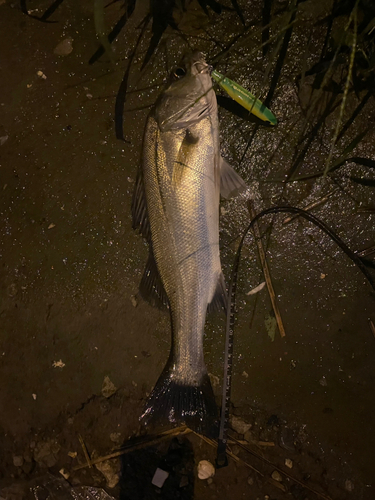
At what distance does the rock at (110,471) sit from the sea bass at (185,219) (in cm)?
49

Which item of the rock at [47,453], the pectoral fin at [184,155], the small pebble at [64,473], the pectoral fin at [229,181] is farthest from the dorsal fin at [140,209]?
the small pebble at [64,473]

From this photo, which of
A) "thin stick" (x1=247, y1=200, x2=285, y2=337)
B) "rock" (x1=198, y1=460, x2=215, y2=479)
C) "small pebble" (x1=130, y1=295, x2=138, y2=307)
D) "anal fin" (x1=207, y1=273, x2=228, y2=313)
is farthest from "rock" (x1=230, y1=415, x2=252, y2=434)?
"small pebble" (x1=130, y1=295, x2=138, y2=307)

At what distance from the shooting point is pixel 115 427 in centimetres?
231

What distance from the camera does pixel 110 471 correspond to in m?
2.30

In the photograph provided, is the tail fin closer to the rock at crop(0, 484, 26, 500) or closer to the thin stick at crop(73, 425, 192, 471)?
the thin stick at crop(73, 425, 192, 471)

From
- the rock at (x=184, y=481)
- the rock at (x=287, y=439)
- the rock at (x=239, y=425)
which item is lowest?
the rock at (x=184, y=481)

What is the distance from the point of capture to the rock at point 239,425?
2199 mm

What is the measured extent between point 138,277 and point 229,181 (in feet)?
3.14

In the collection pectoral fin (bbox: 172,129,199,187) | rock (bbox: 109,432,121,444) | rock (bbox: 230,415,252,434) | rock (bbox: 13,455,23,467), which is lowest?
rock (bbox: 13,455,23,467)

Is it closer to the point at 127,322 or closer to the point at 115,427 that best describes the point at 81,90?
the point at 127,322

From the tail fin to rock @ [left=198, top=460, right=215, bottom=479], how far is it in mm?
253

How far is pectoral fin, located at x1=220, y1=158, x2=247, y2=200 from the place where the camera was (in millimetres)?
2117

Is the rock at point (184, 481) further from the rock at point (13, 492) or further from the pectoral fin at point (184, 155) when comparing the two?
the pectoral fin at point (184, 155)

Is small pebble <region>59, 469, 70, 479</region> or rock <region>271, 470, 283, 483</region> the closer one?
rock <region>271, 470, 283, 483</region>
